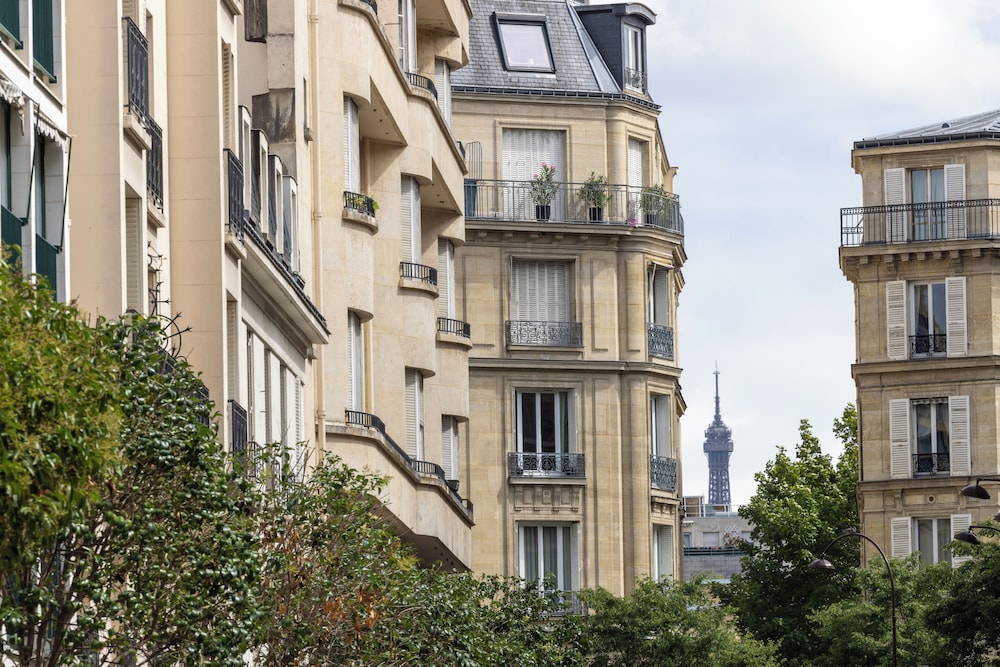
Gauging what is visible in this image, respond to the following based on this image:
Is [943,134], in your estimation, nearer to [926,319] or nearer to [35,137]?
[926,319]

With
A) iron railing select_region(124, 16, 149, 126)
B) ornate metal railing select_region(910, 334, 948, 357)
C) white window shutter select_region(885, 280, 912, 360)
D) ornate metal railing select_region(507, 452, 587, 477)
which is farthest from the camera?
white window shutter select_region(885, 280, 912, 360)

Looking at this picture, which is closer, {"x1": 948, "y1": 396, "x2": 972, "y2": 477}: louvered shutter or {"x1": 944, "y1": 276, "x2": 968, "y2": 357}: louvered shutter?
{"x1": 948, "y1": 396, "x2": 972, "y2": 477}: louvered shutter

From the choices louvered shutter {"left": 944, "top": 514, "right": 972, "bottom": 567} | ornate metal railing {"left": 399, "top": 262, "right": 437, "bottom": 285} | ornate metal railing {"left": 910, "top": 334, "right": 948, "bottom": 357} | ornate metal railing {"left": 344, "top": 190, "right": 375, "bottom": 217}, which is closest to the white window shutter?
ornate metal railing {"left": 910, "top": 334, "right": 948, "bottom": 357}

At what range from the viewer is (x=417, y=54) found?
50125 millimetres

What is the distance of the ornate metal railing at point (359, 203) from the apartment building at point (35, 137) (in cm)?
1543

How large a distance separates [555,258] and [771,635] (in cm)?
1252

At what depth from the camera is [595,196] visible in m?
65.4

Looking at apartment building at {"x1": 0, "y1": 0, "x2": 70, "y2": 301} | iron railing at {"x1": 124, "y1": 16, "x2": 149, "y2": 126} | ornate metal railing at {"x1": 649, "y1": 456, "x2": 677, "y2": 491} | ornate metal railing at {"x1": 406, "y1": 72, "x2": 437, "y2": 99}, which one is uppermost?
ornate metal railing at {"x1": 406, "y1": 72, "x2": 437, "y2": 99}

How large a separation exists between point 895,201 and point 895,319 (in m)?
3.53

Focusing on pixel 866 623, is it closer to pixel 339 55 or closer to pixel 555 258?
pixel 555 258

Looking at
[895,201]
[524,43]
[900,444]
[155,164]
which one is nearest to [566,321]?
[524,43]

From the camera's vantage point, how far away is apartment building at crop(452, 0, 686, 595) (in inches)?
2520

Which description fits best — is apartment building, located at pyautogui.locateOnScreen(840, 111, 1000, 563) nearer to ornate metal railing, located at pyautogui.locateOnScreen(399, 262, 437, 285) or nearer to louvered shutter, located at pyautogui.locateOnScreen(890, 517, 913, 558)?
louvered shutter, located at pyautogui.locateOnScreen(890, 517, 913, 558)

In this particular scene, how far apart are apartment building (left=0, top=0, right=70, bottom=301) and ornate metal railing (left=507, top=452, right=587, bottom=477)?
39741mm
